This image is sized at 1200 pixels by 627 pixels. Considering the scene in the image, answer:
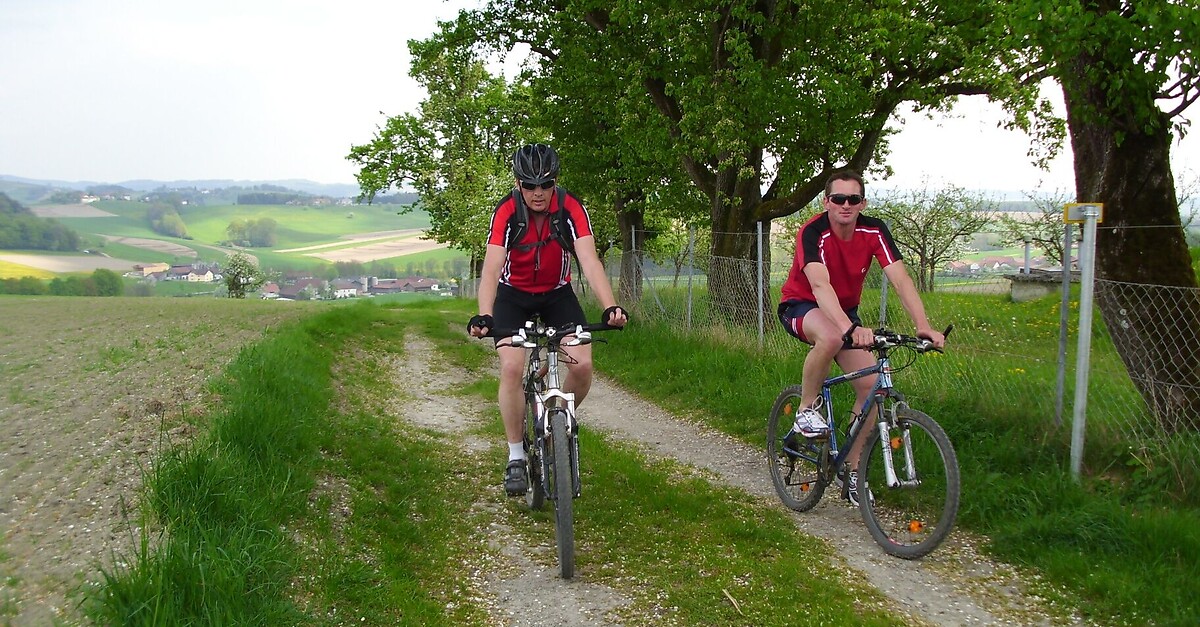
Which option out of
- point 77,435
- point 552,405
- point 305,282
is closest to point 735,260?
point 552,405

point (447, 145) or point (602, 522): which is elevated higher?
point (447, 145)

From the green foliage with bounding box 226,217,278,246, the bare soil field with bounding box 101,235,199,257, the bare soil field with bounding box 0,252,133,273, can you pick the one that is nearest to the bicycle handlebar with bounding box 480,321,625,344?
the bare soil field with bounding box 0,252,133,273

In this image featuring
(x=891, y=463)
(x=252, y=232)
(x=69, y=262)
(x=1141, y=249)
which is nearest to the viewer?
(x=891, y=463)

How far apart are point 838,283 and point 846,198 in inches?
20.3

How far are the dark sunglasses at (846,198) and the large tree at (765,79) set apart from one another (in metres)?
5.92

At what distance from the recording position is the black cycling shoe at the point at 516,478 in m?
4.94

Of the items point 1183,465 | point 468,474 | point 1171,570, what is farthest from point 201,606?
point 1183,465

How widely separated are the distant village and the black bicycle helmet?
2027 cm

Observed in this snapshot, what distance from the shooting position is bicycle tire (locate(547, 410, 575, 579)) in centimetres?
421

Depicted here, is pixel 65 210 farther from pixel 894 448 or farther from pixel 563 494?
pixel 894 448

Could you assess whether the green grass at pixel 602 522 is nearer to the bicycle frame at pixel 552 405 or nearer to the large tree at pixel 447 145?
the bicycle frame at pixel 552 405

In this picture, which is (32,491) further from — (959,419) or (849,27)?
(849,27)

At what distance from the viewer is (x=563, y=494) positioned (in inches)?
167

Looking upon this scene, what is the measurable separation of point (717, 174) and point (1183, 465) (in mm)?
10736
